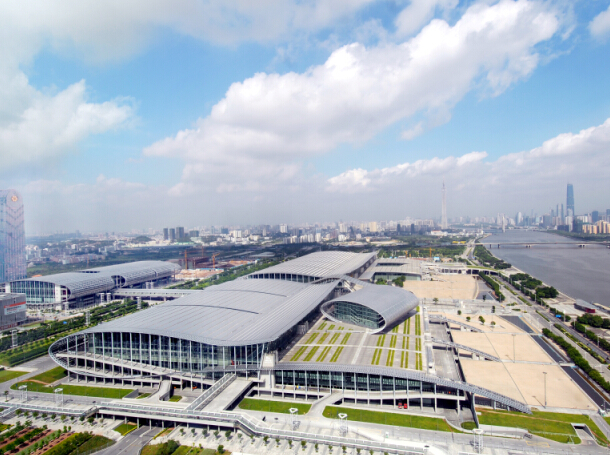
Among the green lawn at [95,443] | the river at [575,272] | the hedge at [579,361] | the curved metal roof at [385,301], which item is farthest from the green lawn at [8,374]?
the river at [575,272]

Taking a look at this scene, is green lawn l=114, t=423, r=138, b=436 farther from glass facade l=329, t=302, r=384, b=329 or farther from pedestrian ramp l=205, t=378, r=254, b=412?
glass facade l=329, t=302, r=384, b=329

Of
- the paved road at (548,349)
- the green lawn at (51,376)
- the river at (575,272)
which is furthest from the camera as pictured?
the river at (575,272)

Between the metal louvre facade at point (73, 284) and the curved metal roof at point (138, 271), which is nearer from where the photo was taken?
the metal louvre facade at point (73, 284)

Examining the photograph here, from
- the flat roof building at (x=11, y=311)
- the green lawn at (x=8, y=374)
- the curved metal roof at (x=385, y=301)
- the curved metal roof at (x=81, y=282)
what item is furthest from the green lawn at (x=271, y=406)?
the curved metal roof at (x=81, y=282)

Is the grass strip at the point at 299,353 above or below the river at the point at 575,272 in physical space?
above

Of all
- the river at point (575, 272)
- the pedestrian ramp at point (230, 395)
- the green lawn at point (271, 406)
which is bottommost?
the river at point (575, 272)

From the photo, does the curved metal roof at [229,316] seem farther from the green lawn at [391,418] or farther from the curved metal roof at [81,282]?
the curved metal roof at [81,282]

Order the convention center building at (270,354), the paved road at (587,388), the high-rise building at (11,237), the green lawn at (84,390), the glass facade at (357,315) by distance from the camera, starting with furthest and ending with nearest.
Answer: the high-rise building at (11,237)
the glass facade at (357,315)
the green lawn at (84,390)
the convention center building at (270,354)
the paved road at (587,388)
